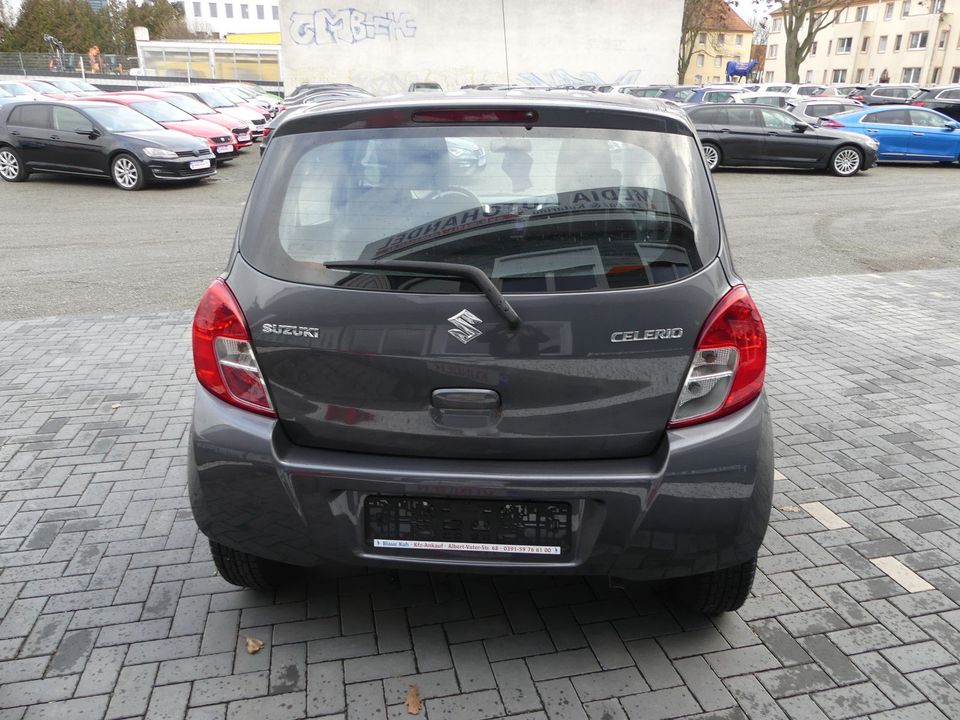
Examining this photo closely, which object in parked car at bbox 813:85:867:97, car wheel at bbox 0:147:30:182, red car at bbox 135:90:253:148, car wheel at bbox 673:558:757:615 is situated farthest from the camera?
parked car at bbox 813:85:867:97

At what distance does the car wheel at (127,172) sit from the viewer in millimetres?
14438

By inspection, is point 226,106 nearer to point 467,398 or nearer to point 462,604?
point 462,604

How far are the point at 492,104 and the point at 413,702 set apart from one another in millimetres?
1900

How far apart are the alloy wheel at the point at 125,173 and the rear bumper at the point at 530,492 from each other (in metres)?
13.5

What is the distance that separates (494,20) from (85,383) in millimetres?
36054

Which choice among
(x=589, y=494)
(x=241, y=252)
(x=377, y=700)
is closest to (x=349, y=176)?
(x=241, y=252)

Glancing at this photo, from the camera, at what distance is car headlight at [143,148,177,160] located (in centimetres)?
1438

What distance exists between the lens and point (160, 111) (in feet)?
56.2

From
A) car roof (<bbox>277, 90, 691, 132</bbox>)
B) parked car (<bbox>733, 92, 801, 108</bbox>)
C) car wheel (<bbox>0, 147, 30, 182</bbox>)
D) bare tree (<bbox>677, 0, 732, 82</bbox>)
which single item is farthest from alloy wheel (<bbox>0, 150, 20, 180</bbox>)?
bare tree (<bbox>677, 0, 732, 82</bbox>)

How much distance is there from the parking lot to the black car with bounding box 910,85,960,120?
67.6 feet

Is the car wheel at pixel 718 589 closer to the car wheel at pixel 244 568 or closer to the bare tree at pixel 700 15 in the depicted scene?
the car wheel at pixel 244 568

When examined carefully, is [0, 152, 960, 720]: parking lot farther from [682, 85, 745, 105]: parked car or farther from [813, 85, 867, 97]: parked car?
[813, 85, 867, 97]: parked car

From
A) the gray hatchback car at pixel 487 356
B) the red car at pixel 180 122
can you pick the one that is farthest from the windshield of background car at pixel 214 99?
the gray hatchback car at pixel 487 356

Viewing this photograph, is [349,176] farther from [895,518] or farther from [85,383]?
[85,383]
